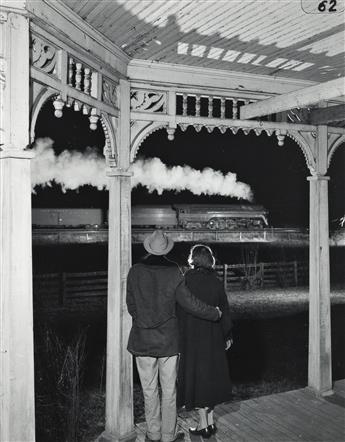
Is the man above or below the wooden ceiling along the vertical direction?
below

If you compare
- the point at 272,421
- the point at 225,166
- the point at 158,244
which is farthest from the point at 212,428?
the point at 225,166

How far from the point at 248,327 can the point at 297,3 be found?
10508 millimetres

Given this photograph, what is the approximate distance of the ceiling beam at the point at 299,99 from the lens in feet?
12.3

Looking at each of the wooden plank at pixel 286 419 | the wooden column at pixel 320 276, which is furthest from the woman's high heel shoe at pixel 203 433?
the wooden column at pixel 320 276

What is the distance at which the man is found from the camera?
3637 millimetres

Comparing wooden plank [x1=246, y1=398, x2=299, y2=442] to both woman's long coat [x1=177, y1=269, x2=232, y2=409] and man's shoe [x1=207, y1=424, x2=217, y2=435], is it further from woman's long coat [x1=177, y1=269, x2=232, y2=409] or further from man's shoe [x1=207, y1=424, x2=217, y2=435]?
woman's long coat [x1=177, y1=269, x2=232, y2=409]

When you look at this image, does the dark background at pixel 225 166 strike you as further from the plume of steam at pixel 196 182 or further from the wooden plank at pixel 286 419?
the wooden plank at pixel 286 419

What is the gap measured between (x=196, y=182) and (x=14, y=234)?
33.5 m

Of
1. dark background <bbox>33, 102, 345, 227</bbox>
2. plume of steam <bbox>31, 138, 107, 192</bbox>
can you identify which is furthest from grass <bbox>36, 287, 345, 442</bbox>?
plume of steam <bbox>31, 138, 107, 192</bbox>

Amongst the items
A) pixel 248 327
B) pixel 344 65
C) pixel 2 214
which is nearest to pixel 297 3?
pixel 344 65

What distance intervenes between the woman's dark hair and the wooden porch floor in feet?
5.93

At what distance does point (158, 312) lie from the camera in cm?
366

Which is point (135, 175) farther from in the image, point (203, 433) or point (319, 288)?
point (203, 433)

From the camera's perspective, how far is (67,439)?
584 cm
